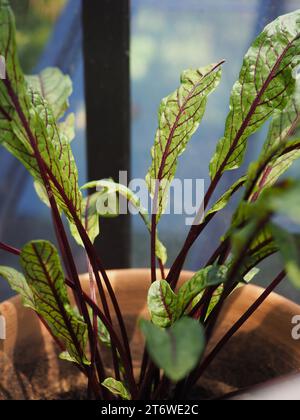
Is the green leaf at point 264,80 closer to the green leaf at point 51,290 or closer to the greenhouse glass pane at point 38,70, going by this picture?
the green leaf at point 51,290

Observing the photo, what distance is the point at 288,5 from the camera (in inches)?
32.3

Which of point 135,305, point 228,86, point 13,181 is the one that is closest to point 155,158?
point 135,305

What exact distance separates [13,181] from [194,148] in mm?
395

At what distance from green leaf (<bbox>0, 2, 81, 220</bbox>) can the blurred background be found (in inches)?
15.3

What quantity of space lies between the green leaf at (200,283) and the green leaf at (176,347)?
58 millimetres

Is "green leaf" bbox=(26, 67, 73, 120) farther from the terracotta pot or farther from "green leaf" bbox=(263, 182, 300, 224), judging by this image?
"green leaf" bbox=(263, 182, 300, 224)

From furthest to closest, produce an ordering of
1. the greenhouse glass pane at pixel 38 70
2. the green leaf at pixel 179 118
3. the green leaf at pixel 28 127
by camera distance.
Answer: the greenhouse glass pane at pixel 38 70 < the green leaf at pixel 179 118 < the green leaf at pixel 28 127

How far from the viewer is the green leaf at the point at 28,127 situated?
42 centimetres

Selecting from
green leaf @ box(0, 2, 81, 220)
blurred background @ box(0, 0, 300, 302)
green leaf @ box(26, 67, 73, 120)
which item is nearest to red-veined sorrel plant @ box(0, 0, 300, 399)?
green leaf @ box(0, 2, 81, 220)

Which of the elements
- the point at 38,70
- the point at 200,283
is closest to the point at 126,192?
the point at 200,283

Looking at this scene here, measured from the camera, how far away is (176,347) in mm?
353

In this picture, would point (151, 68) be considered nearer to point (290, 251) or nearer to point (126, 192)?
point (126, 192)

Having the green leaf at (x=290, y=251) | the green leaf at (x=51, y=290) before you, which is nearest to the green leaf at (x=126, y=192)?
the green leaf at (x=51, y=290)
